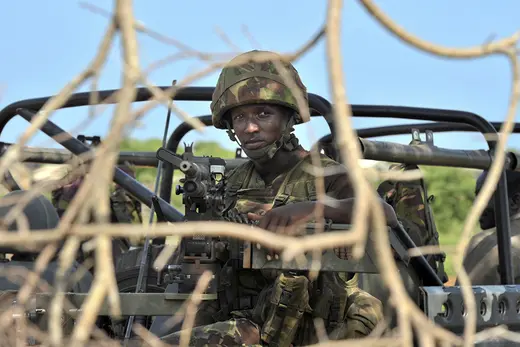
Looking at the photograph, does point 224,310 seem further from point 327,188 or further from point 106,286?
point 106,286

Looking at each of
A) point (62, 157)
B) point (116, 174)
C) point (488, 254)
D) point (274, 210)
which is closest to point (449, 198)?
point (62, 157)

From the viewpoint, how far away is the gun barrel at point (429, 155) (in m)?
4.34

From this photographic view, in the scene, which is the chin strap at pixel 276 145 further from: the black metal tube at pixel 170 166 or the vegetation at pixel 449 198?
the vegetation at pixel 449 198

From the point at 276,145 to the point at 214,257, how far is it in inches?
26.8

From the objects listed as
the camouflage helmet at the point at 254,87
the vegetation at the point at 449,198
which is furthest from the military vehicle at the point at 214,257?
the vegetation at the point at 449,198

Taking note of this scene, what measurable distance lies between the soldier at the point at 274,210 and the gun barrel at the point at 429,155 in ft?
2.83

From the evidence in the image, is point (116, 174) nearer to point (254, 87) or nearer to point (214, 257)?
point (254, 87)

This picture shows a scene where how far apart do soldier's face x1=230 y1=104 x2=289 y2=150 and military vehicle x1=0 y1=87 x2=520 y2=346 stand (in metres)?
0.15

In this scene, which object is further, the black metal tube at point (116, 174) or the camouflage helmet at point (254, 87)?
the black metal tube at point (116, 174)

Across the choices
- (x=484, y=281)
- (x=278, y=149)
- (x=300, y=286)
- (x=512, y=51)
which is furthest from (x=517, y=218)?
(x=512, y=51)

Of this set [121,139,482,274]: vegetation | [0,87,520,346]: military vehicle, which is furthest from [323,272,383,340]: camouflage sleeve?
[121,139,482,274]: vegetation

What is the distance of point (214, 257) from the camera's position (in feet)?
9.77

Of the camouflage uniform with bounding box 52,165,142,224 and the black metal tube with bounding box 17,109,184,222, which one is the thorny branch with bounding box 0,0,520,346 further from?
the camouflage uniform with bounding box 52,165,142,224

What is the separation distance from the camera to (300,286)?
9.55ft
